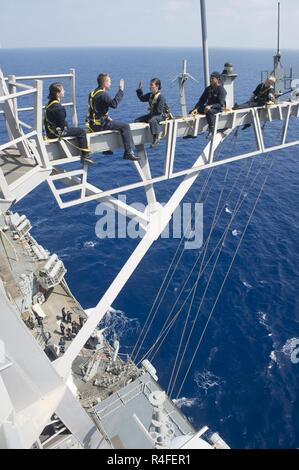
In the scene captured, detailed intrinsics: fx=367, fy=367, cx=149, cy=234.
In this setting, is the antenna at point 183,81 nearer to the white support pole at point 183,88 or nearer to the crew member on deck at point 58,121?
the white support pole at point 183,88

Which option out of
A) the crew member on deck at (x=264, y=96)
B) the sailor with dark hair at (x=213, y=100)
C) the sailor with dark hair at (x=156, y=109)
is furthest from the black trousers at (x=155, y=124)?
the crew member on deck at (x=264, y=96)

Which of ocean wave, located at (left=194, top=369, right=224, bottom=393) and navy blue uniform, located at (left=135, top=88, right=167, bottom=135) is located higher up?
navy blue uniform, located at (left=135, top=88, right=167, bottom=135)

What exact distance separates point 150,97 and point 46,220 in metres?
30.1

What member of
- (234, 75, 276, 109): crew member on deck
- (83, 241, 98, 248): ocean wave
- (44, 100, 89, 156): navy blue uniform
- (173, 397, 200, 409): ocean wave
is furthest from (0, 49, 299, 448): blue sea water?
(44, 100, 89, 156): navy blue uniform

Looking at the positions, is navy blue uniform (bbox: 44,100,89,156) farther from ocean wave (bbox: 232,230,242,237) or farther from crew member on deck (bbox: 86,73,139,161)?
ocean wave (bbox: 232,230,242,237)

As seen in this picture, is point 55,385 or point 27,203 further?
point 27,203

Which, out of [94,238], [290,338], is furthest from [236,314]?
[94,238]

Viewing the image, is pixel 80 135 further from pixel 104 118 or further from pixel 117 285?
pixel 117 285

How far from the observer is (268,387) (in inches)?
867

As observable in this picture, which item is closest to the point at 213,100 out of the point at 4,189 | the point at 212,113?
the point at 212,113

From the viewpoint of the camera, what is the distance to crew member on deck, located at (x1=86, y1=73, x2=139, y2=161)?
36.6ft

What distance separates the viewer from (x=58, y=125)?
34.5 ft

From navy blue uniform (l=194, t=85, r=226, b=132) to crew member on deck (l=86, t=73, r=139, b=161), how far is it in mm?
3547

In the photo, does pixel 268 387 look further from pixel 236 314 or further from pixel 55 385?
pixel 55 385
